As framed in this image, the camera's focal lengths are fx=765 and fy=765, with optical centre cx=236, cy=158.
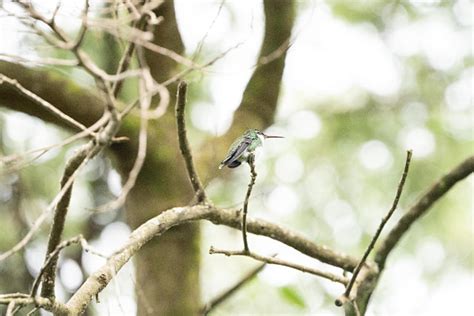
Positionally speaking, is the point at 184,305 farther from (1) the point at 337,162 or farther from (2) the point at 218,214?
(1) the point at 337,162

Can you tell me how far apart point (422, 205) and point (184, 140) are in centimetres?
89

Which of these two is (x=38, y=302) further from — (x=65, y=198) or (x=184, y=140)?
(x=184, y=140)

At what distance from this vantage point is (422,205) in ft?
7.90

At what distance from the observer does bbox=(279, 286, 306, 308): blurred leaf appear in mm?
2662

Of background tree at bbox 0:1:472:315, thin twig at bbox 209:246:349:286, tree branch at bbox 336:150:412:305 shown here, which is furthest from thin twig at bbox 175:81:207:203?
tree branch at bbox 336:150:412:305

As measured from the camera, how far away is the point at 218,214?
210 centimetres

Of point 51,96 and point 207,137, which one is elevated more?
point 51,96

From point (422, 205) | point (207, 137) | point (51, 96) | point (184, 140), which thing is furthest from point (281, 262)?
point (207, 137)

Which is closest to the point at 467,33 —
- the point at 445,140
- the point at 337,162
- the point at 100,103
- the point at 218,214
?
the point at 445,140

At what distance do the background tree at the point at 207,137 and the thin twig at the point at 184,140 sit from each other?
39 mm

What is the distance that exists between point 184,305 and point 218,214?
31.4 inches

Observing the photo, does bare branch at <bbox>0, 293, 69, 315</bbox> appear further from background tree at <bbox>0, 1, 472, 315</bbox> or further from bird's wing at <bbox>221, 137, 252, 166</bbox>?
bird's wing at <bbox>221, 137, 252, 166</bbox>

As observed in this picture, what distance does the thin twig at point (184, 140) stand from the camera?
1.70m

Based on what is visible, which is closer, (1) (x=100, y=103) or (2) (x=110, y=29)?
(2) (x=110, y=29)
